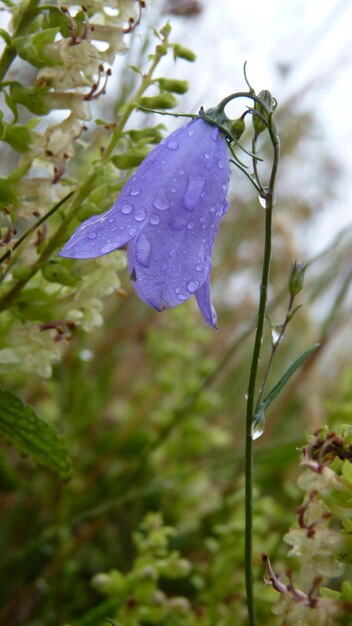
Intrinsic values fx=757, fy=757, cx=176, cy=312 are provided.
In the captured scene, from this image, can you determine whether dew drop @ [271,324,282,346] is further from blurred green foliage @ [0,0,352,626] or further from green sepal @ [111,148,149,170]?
green sepal @ [111,148,149,170]

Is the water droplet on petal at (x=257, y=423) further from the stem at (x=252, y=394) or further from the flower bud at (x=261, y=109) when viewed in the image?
the flower bud at (x=261, y=109)

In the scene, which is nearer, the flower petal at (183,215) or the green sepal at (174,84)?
the flower petal at (183,215)

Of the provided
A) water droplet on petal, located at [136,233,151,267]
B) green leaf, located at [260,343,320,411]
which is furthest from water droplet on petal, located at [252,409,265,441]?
water droplet on petal, located at [136,233,151,267]

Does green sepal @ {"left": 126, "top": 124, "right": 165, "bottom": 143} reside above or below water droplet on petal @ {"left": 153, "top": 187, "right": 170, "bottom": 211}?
above

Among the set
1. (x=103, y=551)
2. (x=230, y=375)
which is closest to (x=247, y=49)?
(x=230, y=375)

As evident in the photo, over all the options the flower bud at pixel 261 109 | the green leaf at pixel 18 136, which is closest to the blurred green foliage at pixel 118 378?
the green leaf at pixel 18 136

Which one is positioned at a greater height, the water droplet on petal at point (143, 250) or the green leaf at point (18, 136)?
the green leaf at point (18, 136)

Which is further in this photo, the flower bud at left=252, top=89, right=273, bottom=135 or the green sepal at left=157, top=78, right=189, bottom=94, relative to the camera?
the green sepal at left=157, top=78, right=189, bottom=94
